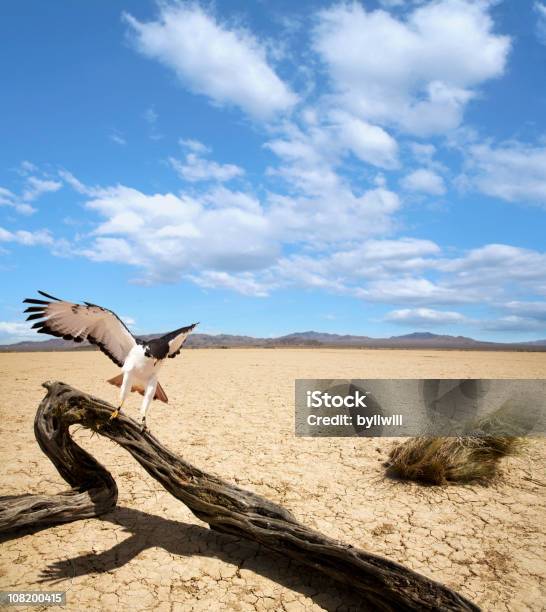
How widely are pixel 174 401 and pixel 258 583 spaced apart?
802 centimetres

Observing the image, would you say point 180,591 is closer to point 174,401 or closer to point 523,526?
point 523,526

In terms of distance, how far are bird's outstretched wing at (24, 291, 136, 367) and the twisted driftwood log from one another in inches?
43.7

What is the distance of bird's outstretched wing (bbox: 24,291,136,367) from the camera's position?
10.3 ft

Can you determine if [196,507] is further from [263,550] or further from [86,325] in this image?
[86,325]

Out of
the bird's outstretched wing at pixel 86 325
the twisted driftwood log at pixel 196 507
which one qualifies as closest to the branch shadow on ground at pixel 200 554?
the twisted driftwood log at pixel 196 507

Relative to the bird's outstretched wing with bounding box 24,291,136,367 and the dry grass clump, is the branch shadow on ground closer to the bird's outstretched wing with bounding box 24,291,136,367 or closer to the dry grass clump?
the bird's outstretched wing with bounding box 24,291,136,367

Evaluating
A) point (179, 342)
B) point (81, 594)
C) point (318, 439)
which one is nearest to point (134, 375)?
point (179, 342)

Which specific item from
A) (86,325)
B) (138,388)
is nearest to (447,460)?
(138,388)

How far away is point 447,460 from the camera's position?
19.6 ft

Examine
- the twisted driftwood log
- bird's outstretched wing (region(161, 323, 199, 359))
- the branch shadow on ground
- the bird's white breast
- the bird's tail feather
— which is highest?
bird's outstretched wing (region(161, 323, 199, 359))

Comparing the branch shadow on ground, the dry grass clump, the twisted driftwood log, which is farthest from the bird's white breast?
the dry grass clump

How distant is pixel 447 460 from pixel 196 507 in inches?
147

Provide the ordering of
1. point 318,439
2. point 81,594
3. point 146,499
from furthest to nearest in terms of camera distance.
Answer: point 318,439
point 146,499
point 81,594

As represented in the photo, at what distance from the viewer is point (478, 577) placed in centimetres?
401
